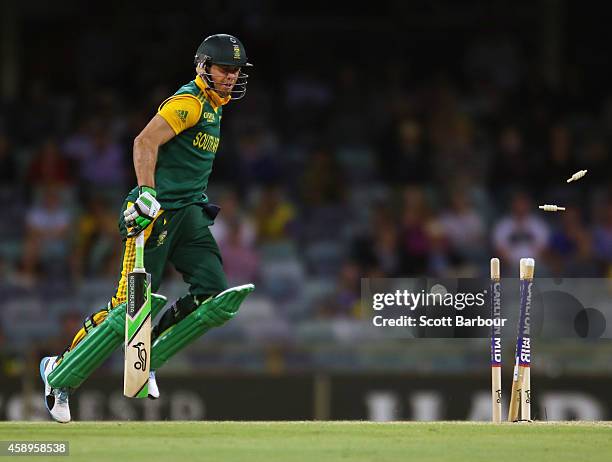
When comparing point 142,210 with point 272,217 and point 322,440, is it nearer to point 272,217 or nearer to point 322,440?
point 322,440

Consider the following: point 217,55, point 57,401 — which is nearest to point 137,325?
point 57,401

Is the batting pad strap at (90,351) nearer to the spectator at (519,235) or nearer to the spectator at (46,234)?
the spectator at (46,234)

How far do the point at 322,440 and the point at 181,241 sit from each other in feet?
4.15

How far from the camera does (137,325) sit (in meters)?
6.54

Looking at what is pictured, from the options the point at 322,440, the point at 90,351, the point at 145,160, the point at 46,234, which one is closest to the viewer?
the point at 322,440

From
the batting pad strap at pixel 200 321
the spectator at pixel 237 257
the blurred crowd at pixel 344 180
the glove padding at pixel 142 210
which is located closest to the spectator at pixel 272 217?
the blurred crowd at pixel 344 180

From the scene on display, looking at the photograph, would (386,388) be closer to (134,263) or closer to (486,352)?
(486,352)

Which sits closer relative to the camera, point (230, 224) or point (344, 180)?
point (230, 224)

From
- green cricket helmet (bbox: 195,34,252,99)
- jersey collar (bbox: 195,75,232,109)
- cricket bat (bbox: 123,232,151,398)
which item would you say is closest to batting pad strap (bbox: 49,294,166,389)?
cricket bat (bbox: 123,232,151,398)

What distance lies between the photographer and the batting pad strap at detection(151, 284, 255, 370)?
22.1ft

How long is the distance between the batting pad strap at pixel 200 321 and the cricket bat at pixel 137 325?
0.30m

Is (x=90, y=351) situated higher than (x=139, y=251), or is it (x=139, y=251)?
(x=139, y=251)

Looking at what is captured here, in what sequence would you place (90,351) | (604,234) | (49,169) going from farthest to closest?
(49,169) < (604,234) < (90,351)

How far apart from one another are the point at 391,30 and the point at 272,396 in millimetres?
5502
